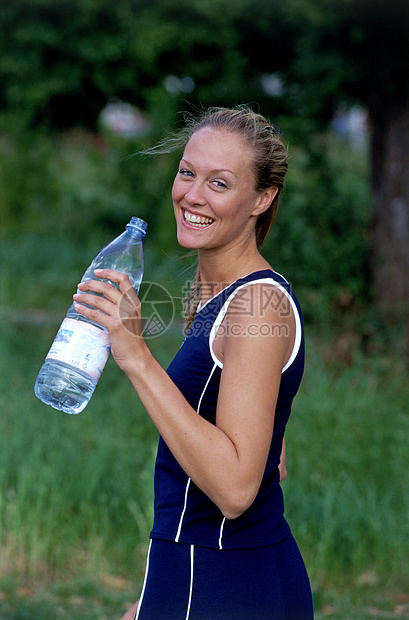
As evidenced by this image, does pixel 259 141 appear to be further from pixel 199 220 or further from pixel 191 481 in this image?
pixel 191 481

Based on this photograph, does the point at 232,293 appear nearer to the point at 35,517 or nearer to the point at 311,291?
the point at 35,517

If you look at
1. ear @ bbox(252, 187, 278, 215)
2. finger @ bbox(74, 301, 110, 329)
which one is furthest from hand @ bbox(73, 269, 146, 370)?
ear @ bbox(252, 187, 278, 215)

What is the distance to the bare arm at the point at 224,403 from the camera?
1743mm

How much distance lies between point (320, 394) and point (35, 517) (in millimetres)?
2607

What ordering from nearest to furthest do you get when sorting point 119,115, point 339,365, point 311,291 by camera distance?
1. point 339,365
2. point 311,291
3. point 119,115

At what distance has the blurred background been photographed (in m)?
4.79

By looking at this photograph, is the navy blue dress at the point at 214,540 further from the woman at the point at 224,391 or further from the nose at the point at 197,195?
the nose at the point at 197,195

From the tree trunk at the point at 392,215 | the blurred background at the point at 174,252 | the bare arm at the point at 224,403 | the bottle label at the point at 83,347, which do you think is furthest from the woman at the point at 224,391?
the tree trunk at the point at 392,215

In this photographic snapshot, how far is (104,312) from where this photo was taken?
6.18ft

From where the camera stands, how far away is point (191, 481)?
198cm

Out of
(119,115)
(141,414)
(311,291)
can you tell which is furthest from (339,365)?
(119,115)

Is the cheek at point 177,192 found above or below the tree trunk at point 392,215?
below

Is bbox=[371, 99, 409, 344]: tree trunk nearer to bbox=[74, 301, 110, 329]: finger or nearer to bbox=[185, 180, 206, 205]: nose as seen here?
bbox=[185, 180, 206, 205]: nose

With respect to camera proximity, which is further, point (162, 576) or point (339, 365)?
point (339, 365)
